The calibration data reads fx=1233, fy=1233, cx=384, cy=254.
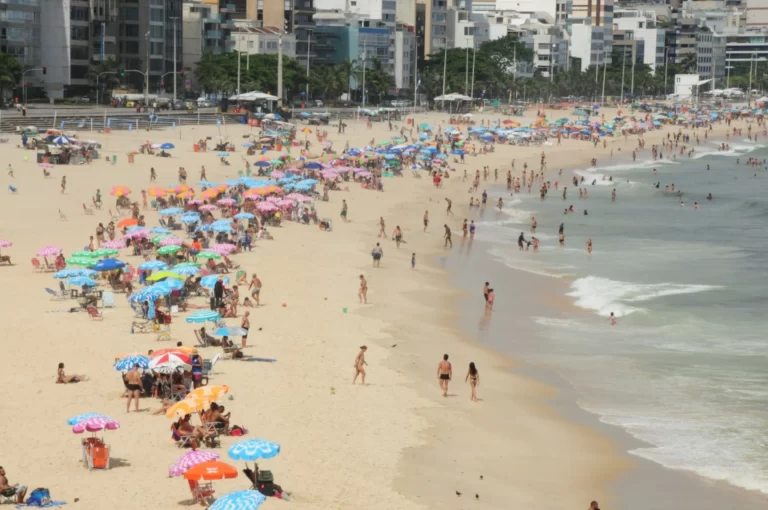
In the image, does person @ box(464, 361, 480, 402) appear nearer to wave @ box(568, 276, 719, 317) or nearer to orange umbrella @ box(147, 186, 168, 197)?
wave @ box(568, 276, 719, 317)

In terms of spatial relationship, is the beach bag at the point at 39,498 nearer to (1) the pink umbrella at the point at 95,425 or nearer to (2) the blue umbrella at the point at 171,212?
(1) the pink umbrella at the point at 95,425

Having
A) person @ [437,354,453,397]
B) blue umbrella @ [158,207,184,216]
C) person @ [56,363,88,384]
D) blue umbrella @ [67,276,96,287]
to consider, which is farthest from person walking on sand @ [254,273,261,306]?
blue umbrella @ [158,207,184,216]

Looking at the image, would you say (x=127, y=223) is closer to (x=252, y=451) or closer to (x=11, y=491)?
(x=252, y=451)

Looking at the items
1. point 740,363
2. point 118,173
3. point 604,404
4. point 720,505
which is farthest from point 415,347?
point 118,173

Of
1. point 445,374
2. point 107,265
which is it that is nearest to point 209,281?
point 107,265

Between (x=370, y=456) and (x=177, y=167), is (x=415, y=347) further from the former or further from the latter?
(x=177, y=167)

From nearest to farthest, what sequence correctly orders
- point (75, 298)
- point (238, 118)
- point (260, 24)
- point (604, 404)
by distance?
point (604, 404), point (75, 298), point (238, 118), point (260, 24)
